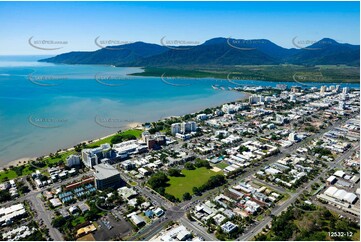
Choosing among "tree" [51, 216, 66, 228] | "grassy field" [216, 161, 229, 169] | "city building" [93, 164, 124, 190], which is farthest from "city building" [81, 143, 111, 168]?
"grassy field" [216, 161, 229, 169]

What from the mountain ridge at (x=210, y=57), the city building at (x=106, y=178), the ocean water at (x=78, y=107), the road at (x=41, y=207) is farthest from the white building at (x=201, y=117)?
the mountain ridge at (x=210, y=57)

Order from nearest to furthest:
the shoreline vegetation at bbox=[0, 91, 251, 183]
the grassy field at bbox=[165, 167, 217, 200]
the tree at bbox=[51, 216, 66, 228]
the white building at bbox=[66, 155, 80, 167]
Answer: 1. the tree at bbox=[51, 216, 66, 228]
2. the grassy field at bbox=[165, 167, 217, 200]
3. the shoreline vegetation at bbox=[0, 91, 251, 183]
4. the white building at bbox=[66, 155, 80, 167]

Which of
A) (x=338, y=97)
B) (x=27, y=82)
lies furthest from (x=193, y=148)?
(x=27, y=82)

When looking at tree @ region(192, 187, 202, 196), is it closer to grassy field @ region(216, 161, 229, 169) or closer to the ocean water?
grassy field @ region(216, 161, 229, 169)

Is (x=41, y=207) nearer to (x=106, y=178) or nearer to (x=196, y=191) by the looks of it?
(x=106, y=178)

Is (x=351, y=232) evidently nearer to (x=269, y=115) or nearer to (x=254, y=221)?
(x=254, y=221)

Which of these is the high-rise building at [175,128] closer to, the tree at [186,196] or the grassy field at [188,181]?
the grassy field at [188,181]
